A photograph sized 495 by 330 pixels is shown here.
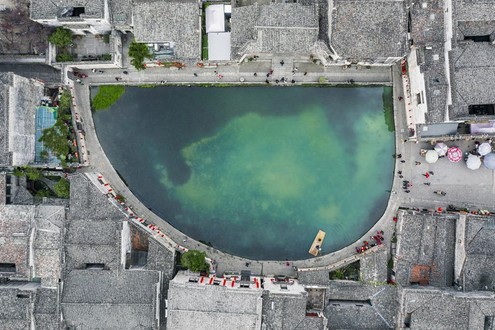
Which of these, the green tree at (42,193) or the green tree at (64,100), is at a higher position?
the green tree at (64,100)

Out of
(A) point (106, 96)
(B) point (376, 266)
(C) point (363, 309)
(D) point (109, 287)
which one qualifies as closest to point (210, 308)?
(D) point (109, 287)

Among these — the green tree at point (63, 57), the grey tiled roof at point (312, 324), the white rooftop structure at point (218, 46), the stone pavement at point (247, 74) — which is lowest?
the grey tiled roof at point (312, 324)

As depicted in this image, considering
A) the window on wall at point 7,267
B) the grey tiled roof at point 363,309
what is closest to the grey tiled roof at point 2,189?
the window on wall at point 7,267

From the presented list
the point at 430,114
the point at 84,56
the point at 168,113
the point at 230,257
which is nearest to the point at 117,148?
the point at 168,113

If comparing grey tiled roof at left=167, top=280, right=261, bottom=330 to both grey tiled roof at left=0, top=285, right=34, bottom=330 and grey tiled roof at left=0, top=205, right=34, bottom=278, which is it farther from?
grey tiled roof at left=0, top=205, right=34, bottom=278

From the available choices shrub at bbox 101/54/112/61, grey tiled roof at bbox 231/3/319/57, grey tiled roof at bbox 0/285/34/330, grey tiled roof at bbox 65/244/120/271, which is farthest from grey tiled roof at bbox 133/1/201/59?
grey tiled roof at bbox 0/285/34/330

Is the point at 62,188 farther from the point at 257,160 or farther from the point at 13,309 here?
the point at 257,160

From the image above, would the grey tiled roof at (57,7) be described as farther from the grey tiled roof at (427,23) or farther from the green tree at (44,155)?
the grey tiled roof at (427,23)
